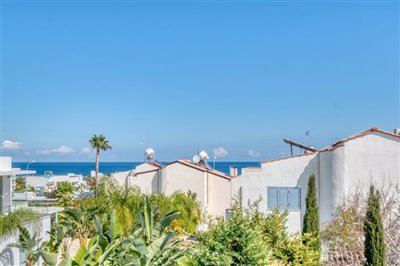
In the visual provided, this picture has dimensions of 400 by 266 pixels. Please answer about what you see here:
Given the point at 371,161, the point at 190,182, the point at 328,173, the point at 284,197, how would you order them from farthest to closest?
the point at 190,182
the point at 284,197
the point at 328,173
the point at 371,161

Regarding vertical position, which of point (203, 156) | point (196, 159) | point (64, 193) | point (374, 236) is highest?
point (203, 156)

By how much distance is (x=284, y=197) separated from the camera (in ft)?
84.3

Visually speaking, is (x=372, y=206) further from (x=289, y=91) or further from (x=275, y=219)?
(x=289, y=91)

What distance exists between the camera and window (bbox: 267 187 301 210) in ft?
83.1

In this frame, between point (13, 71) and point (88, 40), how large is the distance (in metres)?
4.25

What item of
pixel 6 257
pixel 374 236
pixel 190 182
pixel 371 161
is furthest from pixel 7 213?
pixel 371 161

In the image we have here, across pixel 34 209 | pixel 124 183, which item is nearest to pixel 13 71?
pixel 34 209

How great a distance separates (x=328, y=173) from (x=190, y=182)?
11.6 m

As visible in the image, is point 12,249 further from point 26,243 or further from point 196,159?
point 196,159

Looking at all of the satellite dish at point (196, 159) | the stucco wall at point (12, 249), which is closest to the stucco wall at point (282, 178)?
the satellite dish at point (196, 159)

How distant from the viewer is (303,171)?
82.4ft

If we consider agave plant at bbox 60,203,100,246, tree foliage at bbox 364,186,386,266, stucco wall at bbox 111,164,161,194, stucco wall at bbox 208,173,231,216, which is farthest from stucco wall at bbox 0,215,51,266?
stucco wall at bbox 208,173,231,216

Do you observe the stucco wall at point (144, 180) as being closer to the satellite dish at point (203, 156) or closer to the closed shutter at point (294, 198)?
the satellite dish at point (203, 156)

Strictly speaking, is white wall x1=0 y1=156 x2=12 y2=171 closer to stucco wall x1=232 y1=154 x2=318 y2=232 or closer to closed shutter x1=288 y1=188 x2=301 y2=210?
stucco wall x1=232 y1=154 x2=318 y2=232
